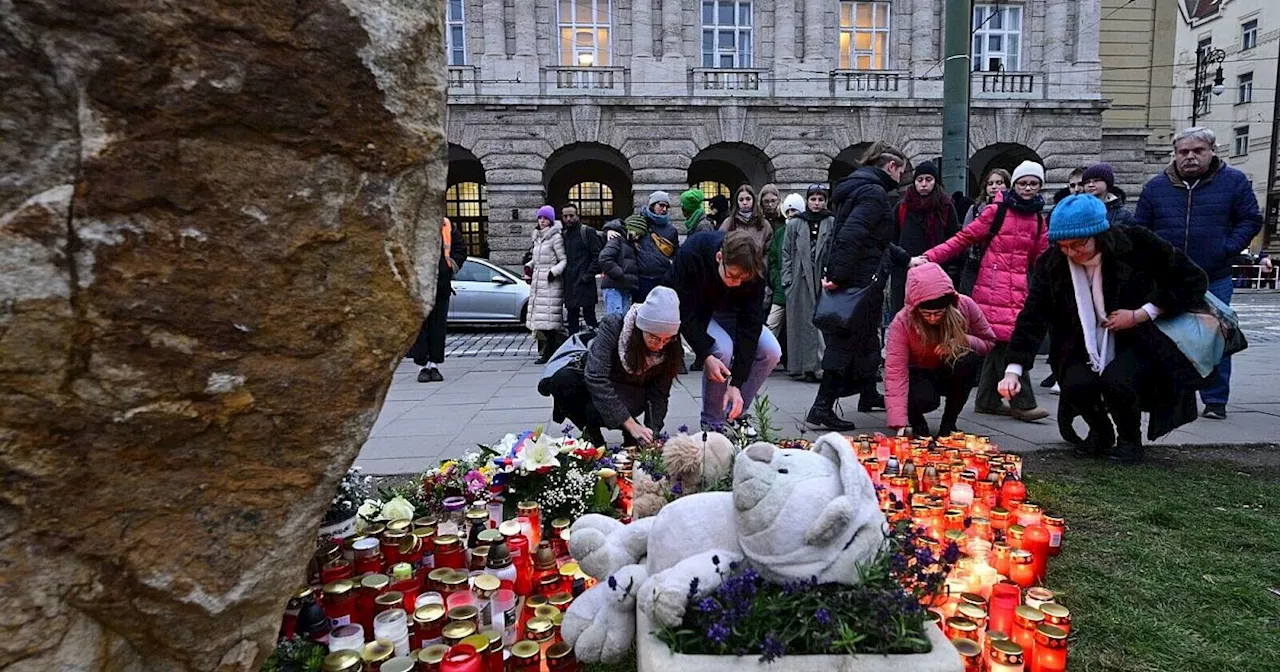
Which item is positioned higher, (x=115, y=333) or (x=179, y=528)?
(x=115, y=333)

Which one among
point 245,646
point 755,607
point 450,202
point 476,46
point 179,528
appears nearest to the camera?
point 179,528

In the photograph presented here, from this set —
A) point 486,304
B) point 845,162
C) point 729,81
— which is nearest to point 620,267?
point 486,304

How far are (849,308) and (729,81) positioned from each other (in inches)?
532

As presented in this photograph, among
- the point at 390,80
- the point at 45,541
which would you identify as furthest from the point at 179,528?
the point at 390,80

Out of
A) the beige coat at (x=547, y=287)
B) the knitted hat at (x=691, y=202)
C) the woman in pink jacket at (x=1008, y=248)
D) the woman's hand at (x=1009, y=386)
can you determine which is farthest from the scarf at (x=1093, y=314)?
the beige coat at (x=547, y=287)

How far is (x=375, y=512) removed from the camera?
2.88m

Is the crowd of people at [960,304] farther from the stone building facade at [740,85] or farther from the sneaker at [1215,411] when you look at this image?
the stone building facade at [740,85]

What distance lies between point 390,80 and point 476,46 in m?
16.5

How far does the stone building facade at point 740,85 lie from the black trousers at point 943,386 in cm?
1272

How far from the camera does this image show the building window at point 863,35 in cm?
1761

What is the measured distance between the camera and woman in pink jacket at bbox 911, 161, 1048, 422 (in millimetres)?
5031

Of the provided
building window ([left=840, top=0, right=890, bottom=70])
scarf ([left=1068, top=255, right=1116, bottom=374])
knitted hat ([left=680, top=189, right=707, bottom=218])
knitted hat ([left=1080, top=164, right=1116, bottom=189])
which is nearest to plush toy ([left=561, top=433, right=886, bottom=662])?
scarf ([left=1068, top=255, right=1116, bottom=374])

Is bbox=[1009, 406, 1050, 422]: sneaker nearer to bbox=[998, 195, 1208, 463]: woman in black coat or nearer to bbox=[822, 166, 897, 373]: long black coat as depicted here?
bbox=[998, 195, 1208, 463]: woman in black coat

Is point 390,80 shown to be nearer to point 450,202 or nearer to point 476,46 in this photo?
point 476,46
